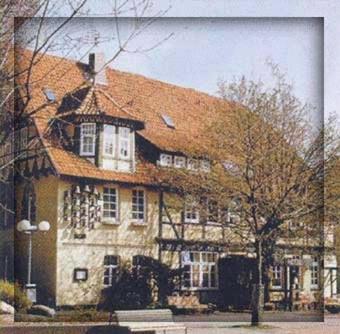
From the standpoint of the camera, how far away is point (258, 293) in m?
7.80

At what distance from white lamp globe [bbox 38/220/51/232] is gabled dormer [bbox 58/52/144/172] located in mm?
523

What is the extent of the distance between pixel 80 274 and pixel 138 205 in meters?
0.61

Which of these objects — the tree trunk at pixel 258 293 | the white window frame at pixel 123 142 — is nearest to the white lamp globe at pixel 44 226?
the white window frame at pixel 123 142

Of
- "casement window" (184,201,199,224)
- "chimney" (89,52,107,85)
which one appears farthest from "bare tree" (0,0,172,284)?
"casement window" (184,201,199,224)

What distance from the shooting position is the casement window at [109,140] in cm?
784

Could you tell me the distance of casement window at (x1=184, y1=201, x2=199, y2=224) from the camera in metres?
7.92

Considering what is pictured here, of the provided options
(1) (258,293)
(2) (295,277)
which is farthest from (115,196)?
(2) (295,277)

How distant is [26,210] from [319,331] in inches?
83.9

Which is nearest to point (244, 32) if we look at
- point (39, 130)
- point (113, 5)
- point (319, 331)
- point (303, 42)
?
point (303, 42)

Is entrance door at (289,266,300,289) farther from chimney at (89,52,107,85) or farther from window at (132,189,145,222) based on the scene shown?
chimney at (89,52,107,85)

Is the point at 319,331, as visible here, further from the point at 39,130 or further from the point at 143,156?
the point at 39,130

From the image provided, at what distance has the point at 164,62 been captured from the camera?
25.7 feet

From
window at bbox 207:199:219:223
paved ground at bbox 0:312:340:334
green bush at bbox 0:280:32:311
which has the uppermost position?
window at bbox 207:199:219:223

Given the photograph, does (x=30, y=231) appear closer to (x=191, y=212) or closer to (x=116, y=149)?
(x=116, y=149)
